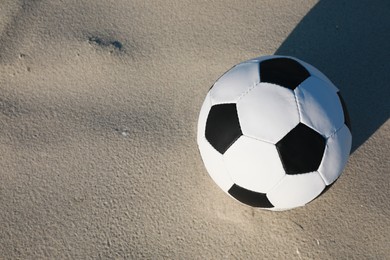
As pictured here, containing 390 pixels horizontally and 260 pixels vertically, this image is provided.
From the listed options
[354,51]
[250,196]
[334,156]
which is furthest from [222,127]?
[354,51]

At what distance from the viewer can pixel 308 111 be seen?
5.98 ft

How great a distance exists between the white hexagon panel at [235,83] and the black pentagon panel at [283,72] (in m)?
0.04

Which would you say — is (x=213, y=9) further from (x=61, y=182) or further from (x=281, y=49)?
(x=61, y=182)

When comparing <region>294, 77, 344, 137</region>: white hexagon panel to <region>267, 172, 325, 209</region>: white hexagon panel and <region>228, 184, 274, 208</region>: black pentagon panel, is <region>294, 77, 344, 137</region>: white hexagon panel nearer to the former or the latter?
<region>267, 172, 325, 209</region>: white hexagon panel

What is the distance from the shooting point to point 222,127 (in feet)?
6.16

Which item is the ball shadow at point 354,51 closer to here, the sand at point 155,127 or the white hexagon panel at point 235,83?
the sand at point 155,127

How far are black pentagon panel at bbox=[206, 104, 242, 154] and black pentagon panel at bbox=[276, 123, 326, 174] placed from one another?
205 mm

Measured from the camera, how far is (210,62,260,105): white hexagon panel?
6.21 feet

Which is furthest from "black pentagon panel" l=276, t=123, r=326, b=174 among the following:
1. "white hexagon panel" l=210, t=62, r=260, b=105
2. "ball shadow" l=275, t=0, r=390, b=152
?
"ball shadow" l=275, t=0, r=390, b=152

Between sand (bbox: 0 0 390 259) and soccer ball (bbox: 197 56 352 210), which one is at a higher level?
soccer ball (bbox: 197 56 352 210)

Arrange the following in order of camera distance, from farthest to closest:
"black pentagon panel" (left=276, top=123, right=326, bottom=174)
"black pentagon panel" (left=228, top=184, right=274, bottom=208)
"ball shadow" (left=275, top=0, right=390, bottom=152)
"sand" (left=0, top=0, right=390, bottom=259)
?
1. "ball shadow" (left=275, top=0, right=390, bottom=152)
2. "sand" (left=0, top=0, right=390, bottom=259)
3. "black pentagon panel" (left=228, top=184, right=274, bottom=208)
4. "black pentagon panel" (left=276, top=123, right=326, bottom=174)

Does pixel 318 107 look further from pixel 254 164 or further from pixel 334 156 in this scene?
pixel 254 164

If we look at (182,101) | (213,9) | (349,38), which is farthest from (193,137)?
(349,38)

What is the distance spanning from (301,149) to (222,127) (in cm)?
36
